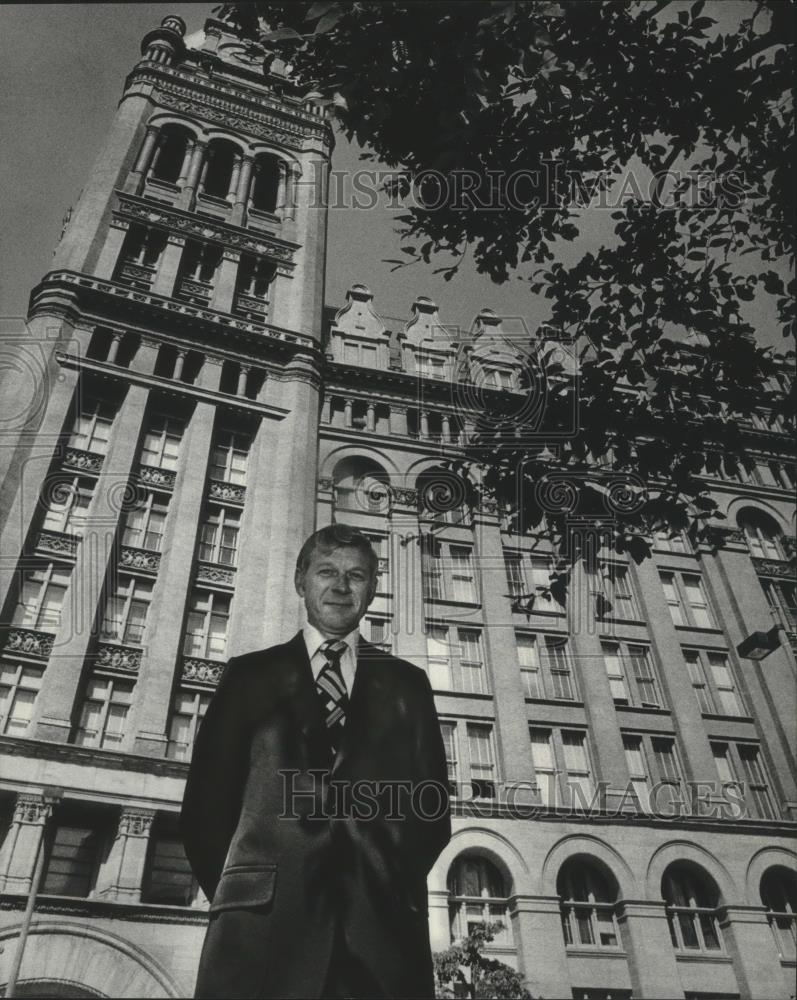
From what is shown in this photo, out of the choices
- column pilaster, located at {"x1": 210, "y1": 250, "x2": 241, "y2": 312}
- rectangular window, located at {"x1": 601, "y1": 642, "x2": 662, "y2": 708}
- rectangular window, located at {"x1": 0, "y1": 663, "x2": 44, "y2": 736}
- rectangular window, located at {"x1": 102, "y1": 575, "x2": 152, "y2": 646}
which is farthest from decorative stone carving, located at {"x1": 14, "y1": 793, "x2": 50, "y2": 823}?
column pilaster, located at {"x1": 210, "y1": 250, "x2": 241, "y2": 312}

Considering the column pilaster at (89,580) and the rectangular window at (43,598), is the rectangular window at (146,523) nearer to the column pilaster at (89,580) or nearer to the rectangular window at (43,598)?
the column pilaster at (89,580)

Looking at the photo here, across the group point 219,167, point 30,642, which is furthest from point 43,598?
point 219,167

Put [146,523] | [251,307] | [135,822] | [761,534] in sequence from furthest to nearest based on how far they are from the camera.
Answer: [761,534], [251,307], [146,523], [135,822]

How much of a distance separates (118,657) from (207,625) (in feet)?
9.94

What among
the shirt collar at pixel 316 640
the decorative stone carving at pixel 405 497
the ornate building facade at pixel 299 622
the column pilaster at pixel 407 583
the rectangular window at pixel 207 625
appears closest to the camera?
the shirt collar at pixel 316 640

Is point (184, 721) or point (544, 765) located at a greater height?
point (184, 721)

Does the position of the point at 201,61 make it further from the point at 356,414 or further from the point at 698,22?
the point at 698,22

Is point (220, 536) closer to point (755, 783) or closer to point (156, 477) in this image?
point (156, 477)

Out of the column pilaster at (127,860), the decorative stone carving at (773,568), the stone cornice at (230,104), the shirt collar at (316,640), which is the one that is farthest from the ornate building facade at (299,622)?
→ the shirt collar at (316,640)

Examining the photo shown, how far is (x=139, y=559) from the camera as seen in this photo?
24.1 meters

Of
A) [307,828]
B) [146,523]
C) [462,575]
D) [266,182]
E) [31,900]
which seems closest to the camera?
[307,828]

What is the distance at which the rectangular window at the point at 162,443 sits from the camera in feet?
88.8

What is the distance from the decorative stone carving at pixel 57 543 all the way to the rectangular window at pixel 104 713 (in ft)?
14.2

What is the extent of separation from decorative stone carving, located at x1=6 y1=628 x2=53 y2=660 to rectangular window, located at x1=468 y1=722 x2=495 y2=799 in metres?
13.5
